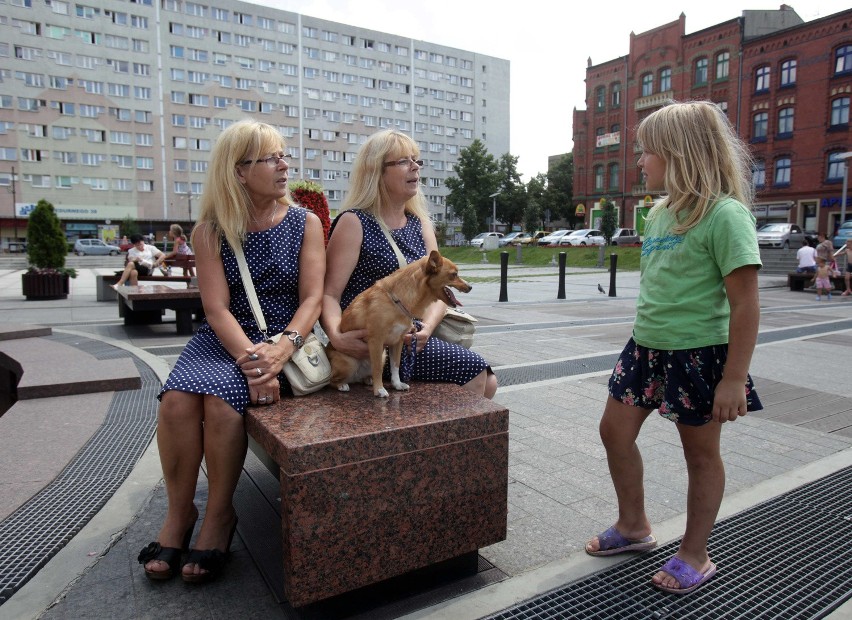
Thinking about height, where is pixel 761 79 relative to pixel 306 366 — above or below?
above

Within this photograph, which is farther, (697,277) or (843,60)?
(843,60)

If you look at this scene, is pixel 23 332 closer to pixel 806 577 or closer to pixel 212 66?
pixel 806 577

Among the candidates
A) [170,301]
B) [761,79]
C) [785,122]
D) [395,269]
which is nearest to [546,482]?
[395,269]

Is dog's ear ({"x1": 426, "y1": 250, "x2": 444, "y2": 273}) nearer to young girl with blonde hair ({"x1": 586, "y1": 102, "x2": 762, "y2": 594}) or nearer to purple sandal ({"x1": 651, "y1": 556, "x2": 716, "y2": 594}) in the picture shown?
young girl with blonde hair ({"x1": 586, "y1": 102, "x2": 762, "y2": 594})

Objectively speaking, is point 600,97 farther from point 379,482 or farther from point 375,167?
point 379,482

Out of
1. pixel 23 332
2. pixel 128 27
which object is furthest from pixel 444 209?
pixel 23 332

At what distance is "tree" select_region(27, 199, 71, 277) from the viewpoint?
14.6 metres

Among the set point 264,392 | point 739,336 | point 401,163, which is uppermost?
point 401,163

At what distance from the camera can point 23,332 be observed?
7.57 m

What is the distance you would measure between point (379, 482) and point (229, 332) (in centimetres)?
97

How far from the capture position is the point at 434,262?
2412mm

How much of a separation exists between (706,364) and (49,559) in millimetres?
2748

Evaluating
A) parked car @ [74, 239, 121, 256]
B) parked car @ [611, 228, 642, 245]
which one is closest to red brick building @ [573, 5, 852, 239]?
parked car @ [611, 228, 642, 245]

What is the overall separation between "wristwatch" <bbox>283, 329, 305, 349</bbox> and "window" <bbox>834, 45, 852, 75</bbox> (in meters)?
44.9
